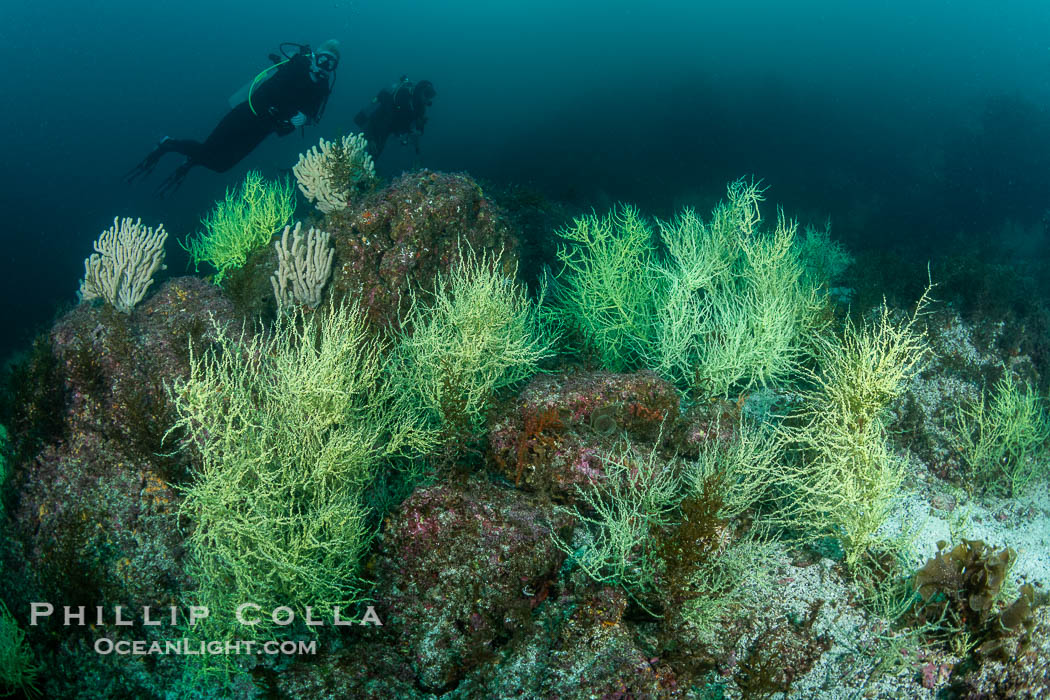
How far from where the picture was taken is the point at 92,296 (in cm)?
528

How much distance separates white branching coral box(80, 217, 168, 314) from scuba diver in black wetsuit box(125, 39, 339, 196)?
670 centimetres

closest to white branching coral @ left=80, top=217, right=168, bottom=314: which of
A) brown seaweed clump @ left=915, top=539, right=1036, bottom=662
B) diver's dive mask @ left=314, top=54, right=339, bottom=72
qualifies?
brown seaweed clump @ left=915, top=539, right=1036, bottom=662

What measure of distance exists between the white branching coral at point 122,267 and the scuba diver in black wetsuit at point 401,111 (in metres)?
8.48

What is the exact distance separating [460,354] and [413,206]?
247 cm

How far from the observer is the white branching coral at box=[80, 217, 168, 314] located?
16.5ft

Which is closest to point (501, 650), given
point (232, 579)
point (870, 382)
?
point (232, 579)

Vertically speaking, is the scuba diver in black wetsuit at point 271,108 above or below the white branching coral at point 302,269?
above

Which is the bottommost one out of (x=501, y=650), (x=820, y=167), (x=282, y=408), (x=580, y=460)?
(x=501, y=650)

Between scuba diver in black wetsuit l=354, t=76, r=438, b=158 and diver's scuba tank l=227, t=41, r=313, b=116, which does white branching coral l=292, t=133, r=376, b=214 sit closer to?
diver's scuba tank l=227, t=41, r=313, b=116

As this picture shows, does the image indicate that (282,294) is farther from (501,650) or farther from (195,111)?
(195,111)

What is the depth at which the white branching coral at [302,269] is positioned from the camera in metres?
5.30

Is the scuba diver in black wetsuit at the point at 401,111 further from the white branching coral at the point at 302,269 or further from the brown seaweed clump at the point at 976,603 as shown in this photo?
the brown seaweed clump at the point at 976,603

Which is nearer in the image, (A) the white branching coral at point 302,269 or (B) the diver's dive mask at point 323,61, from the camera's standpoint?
(A) the white branching coral at point 302,269

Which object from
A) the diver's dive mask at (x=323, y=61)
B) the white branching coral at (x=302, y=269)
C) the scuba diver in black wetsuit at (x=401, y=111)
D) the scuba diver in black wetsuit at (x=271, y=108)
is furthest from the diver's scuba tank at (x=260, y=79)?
the white branching coral at (x=302, y=269)
